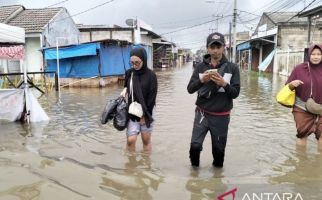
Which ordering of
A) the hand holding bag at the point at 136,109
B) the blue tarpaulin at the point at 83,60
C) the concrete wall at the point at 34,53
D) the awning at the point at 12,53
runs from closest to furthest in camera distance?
the hand holding bag at the point at 136,109 < the awning at the point at 12,53 < the blue tarpaulin at the point at 83,60 < the concrete wall at the point at 34,53

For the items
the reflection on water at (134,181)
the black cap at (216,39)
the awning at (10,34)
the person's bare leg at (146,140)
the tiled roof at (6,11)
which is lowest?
the reflection on water at (134,181)

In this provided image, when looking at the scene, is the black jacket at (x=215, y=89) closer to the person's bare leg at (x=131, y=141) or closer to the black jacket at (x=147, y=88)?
the black jacket at (x=147, y=88)

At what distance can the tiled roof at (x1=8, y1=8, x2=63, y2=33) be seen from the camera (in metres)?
23.0

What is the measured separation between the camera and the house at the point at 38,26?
22.9m

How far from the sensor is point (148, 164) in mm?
5836

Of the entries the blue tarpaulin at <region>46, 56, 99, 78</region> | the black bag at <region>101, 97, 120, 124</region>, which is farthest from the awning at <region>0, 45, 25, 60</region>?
the blue tarpaulin at <region>46, 56, 99, 78</region>

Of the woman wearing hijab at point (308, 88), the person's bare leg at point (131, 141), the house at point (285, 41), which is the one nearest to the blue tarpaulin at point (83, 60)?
the house at point (285, 41)

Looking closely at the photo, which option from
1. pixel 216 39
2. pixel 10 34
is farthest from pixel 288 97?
pixel 10 34

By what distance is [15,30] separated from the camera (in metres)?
9.58

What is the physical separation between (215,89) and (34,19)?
2180cm

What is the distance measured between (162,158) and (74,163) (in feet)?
4.57

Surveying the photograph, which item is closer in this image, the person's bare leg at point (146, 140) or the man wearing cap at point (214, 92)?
the man wearing cap at point (214, 92)

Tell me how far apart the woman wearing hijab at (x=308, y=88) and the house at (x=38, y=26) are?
18.0 meters

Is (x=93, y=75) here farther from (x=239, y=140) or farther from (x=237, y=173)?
(x=237, y=173)
